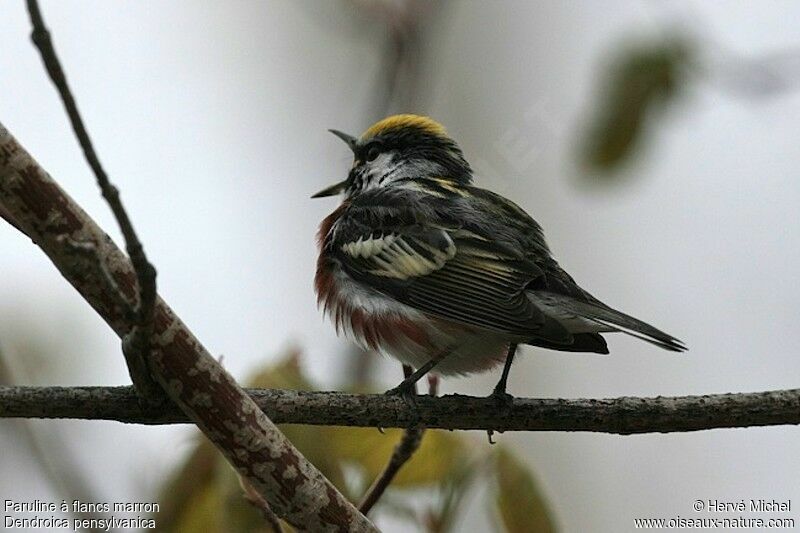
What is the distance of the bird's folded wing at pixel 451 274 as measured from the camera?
3.52m

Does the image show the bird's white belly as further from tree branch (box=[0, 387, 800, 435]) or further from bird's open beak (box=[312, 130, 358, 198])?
bird's open beak (box=[312, 130, 358, 198])

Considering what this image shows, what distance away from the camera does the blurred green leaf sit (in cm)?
321

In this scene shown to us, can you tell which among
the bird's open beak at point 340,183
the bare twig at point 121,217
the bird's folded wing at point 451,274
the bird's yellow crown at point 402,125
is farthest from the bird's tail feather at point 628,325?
the bird's open beak at point 340,183

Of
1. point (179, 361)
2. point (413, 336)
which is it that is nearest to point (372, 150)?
point (413, 336)

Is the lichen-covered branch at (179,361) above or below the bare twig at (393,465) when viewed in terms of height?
above

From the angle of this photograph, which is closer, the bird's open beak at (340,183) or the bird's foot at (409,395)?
the bird's foot at (409,395)

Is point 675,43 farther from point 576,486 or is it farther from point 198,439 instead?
point 576,486

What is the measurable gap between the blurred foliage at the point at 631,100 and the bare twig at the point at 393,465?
61.4 inches

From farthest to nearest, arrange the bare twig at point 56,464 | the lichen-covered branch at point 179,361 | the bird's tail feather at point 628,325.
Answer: the bare twig at point 56,464 → the bird's tail feather at point 628,325 → the lichen-covered branch at point 179,361

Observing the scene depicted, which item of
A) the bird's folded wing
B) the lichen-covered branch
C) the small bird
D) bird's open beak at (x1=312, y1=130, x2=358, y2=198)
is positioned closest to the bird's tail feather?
the small bird

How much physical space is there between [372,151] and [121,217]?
3.09 m

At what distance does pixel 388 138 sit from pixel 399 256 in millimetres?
1167

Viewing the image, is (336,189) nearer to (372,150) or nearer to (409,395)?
(372,150)

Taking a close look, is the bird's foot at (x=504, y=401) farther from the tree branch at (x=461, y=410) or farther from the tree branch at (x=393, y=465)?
the tree branch at (x=393, y=465)
